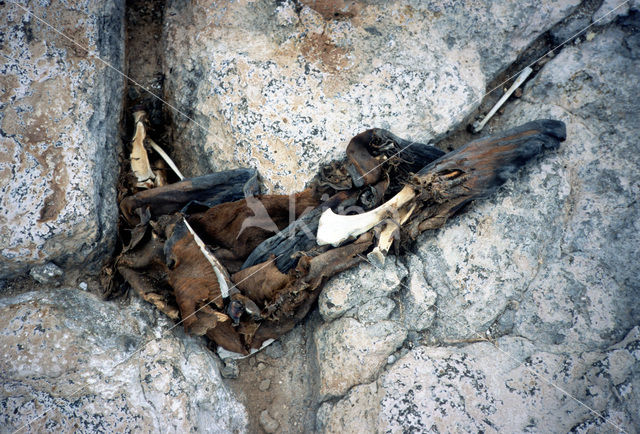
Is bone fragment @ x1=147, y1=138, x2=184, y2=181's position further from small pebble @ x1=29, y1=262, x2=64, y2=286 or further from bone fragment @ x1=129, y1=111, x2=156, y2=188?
small pebble @ x1=29, y1=262, x2=64, y2=286

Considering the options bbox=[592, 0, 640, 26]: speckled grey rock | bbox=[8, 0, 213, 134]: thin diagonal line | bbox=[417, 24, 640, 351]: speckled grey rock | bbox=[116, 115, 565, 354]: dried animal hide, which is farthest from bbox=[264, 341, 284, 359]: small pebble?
bbox=[592, 0, 640, 26]: speckled grey rock

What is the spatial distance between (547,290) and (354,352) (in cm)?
135

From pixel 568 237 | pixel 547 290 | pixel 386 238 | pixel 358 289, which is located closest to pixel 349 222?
pixel 386 238

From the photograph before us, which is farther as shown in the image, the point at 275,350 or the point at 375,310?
the point at 275,350

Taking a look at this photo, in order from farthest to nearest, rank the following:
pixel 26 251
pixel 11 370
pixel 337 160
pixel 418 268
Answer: pixel 337 160 → pixel 418 268 → pixel 26 251 → pixel 11 370

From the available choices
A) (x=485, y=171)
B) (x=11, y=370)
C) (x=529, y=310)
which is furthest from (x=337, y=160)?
(x=11, y=370)

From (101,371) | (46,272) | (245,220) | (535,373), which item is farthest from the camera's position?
(245,220)

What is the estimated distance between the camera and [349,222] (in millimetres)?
2891

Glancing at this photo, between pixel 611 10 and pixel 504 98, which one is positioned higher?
pixel 611 10

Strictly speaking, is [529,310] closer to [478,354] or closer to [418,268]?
[478,354]

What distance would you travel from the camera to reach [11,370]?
7.74 feet

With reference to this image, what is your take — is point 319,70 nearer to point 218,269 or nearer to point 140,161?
point 140,161

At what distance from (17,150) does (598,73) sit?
4.14m

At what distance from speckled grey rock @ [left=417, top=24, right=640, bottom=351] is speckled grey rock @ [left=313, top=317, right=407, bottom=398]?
36cm
